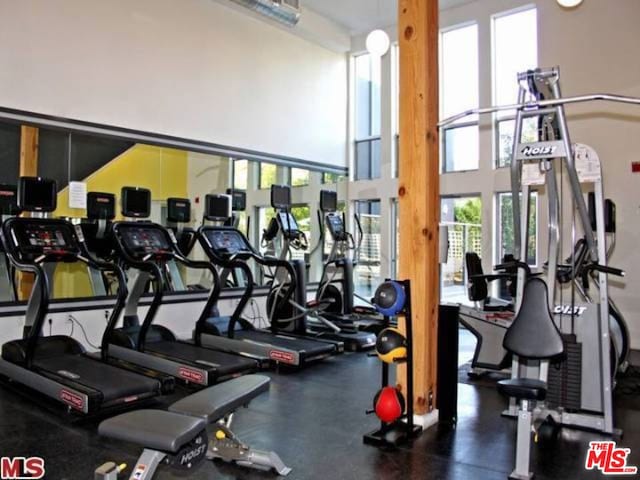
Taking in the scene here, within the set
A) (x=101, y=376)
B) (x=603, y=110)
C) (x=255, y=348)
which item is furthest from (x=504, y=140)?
(x=101, y=376)

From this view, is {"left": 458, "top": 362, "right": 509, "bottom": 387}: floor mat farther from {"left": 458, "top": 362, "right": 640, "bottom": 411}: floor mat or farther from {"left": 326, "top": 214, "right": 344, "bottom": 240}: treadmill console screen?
{"left": 326, "top": 214, "right": 344, "bottom": 240}: treadmill console screen

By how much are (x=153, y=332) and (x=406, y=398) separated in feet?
10.5

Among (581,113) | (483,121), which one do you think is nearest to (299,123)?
(483,121)

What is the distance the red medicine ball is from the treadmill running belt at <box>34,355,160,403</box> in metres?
1.93

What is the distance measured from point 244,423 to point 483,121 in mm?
6213

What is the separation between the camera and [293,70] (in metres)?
9.09

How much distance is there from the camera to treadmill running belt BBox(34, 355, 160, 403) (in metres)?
4.19

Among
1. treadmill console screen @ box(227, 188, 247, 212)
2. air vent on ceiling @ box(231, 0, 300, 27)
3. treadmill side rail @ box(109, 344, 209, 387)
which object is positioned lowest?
treadmill side rail @ box(109, 344, 209, 387)

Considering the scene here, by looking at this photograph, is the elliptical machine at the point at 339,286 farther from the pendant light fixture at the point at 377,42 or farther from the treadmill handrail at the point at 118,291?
the treadmill handrail at the point at 118,291

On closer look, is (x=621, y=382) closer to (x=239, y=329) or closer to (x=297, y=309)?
(x=297, y=309)

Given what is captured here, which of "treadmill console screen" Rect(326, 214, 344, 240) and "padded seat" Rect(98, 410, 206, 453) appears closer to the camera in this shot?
"padded seat" Rect(98, 410, 206, 453)

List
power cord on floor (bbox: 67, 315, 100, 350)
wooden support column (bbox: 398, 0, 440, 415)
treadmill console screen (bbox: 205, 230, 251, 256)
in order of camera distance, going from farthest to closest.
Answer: treadmill console screen (bbox: 205, 230, 251, 256)
power cord on floor (bbox: 67, 315, 100, 350)
wooden support column (bbox: 398, 0, 440, 415)

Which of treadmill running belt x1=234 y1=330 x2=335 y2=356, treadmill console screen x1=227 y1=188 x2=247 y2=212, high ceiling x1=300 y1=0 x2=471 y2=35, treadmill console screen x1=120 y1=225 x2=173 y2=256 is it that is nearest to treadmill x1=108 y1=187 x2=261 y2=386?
treadmill console screen x1=120 y1=225 x2=173 y2=256

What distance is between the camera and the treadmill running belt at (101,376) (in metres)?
4.19
